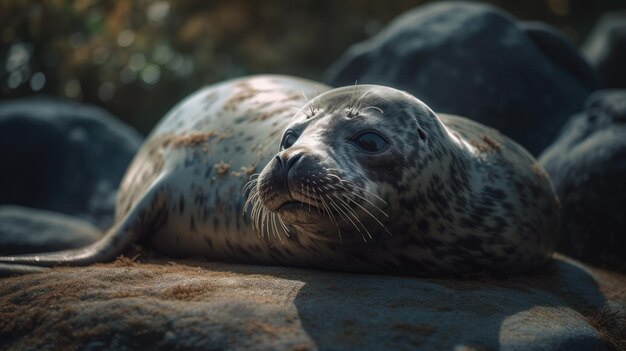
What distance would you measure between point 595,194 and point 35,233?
4213mm

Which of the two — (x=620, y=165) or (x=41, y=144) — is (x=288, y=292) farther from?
(x=41, y=144)

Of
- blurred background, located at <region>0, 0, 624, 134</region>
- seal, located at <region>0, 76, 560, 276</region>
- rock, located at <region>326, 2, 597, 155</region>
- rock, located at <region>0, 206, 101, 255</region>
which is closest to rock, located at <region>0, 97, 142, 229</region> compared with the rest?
rock, located at <region>0, 206, 101, 255</region>

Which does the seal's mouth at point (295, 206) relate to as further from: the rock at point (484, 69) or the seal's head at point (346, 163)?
the rock at point (484, 69)

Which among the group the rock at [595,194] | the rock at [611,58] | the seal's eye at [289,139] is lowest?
the rock at [595,194]

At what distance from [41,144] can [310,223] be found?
17.8 feet

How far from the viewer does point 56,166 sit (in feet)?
23.7

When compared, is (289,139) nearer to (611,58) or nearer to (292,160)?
(292,160)

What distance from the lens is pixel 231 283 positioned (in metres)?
2.68

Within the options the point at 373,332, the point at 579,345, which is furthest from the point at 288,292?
the point at 579,345

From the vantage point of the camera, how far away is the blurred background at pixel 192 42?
11.7 metres

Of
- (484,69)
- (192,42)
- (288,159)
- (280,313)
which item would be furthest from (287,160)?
(192,42)

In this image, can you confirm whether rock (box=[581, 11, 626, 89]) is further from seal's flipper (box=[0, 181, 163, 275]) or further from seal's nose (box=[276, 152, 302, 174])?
seal's nose (box=[276, 152, 302, 174])

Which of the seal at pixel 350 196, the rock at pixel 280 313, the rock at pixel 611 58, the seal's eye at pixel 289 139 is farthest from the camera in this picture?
the rock at pixel 611 58

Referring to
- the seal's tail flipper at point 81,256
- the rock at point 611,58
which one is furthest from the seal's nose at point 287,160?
the rock at point 611,58
